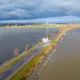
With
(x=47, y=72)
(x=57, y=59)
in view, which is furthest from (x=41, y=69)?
(x=57, y=59)

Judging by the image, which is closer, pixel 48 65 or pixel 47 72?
pixel 47 72

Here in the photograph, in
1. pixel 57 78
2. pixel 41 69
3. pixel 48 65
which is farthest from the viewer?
pixel 48 65

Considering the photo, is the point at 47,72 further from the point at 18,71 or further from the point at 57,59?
the point at 57,59

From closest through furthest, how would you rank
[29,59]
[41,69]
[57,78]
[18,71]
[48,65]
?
1. [57,78]
2. [18,71]
3. [41,69]
4. [48,65]
5. [29,59]

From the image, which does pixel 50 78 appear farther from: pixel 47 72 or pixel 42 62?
pixel 42 62

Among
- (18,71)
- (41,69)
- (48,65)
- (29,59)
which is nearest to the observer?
(18,71)

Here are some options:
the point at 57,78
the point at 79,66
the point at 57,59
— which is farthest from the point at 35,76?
the point at 57,59

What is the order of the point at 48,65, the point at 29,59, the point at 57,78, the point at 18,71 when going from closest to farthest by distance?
the point at 57,78 < the point at 18,71 < the point at 48,65 < the point at 29,59

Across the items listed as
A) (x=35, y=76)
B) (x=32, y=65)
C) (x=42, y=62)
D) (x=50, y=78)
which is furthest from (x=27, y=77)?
(x=42, y=62)

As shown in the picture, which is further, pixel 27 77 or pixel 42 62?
pixel 42 62
